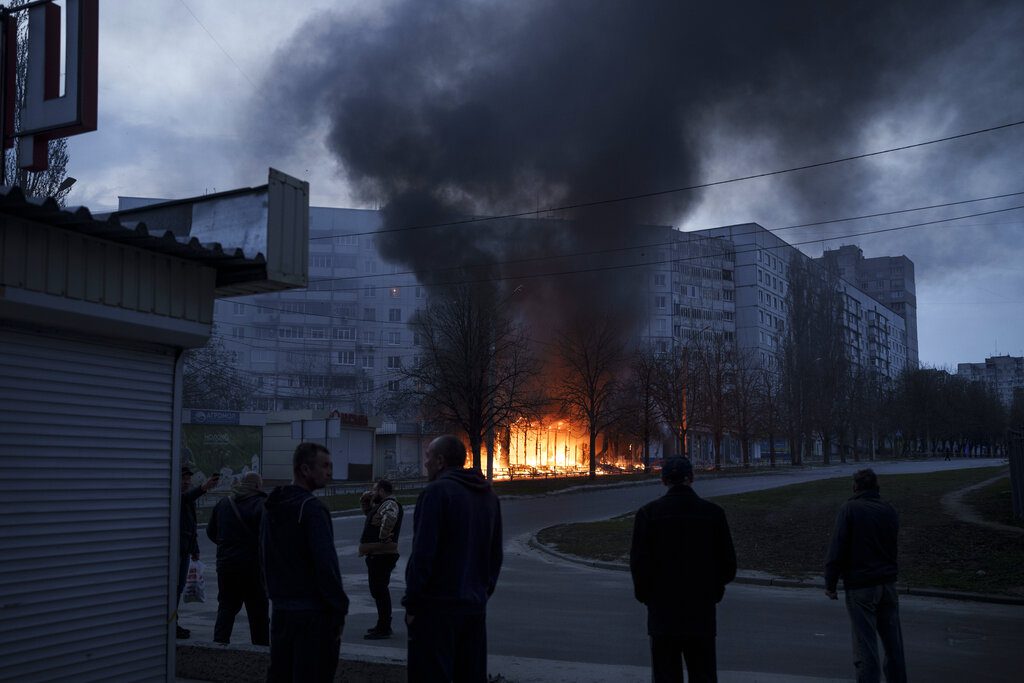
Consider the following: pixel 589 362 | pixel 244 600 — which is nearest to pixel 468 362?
pixel 589 362

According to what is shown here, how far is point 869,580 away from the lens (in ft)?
19.1

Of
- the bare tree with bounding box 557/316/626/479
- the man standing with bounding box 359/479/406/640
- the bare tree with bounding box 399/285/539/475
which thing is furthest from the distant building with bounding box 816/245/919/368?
the man standing with bounding box 359/479/406/640

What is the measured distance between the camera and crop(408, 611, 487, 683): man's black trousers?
4223 mm

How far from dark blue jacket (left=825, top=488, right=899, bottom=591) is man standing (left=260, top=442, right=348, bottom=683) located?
3.30 m

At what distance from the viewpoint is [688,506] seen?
462cm

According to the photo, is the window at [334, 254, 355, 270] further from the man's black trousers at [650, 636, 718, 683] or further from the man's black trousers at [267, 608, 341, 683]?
the man's black trousers at [650, 636, 718, 683]

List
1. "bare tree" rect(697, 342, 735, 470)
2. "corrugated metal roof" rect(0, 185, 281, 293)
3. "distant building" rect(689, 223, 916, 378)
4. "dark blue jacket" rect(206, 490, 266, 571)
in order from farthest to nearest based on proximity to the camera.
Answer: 1. "distant building" rect(689, 223, 916, 378)
2. "bare tree" rect(697, 342, 735, 470)
3. "dark blue jacket" rect(206, 490, 266, 571)
4. "corrugated metal roof" rect(0, 185, 281, 293)

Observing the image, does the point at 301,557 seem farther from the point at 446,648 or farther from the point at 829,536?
the point at 829,536

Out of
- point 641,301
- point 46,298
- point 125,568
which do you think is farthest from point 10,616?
point 641,301

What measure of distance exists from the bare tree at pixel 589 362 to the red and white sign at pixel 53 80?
41974 mm

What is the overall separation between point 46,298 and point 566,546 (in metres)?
13.7

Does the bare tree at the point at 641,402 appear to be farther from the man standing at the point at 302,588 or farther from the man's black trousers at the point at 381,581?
the man standing at the point at 302,588

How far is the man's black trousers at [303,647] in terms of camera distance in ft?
14.4

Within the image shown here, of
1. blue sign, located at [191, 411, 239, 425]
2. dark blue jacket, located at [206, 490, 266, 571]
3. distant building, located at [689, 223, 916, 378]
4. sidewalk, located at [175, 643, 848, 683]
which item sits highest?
distant building, located at [689, 223, 916, 378]
